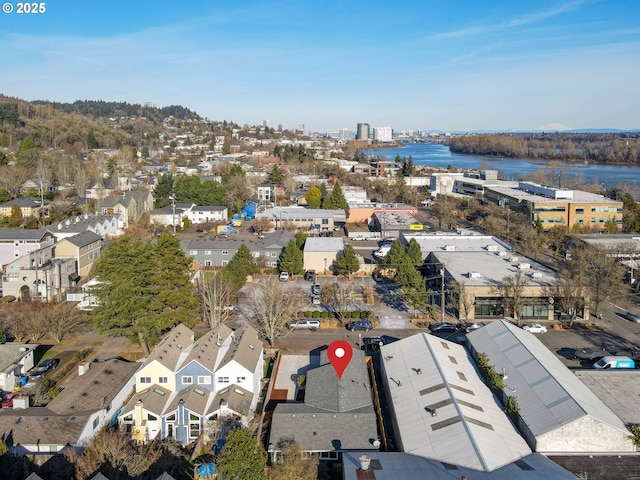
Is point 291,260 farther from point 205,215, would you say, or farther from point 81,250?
point 205,215

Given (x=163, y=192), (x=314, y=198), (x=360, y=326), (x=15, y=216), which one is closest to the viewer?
(x=360, y=326)

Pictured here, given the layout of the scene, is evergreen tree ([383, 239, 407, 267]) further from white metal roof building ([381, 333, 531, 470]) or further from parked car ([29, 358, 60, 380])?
parked car ([29, 358, 60, 380])

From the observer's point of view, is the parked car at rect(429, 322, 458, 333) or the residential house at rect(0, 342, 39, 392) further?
the parked car at rect(429, 322, 458, 333)

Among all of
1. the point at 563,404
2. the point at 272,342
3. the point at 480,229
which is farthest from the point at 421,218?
the point at 563,404

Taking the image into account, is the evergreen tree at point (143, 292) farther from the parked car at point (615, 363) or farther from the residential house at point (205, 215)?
the residential house at point (205, 215)

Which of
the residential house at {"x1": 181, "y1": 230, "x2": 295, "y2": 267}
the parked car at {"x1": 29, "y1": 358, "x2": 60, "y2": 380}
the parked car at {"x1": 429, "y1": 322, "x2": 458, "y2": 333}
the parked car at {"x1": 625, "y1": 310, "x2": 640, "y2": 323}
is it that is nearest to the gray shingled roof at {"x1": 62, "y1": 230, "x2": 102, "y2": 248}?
the residential house at {"x1": 181, "y1": 230, "x2": 295, "y2": 267}

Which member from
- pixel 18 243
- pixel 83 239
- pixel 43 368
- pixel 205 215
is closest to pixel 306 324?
pixel 43 368

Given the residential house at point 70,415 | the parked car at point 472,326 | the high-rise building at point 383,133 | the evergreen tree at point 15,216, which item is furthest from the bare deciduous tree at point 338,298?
the high-rise building at point 383,133
